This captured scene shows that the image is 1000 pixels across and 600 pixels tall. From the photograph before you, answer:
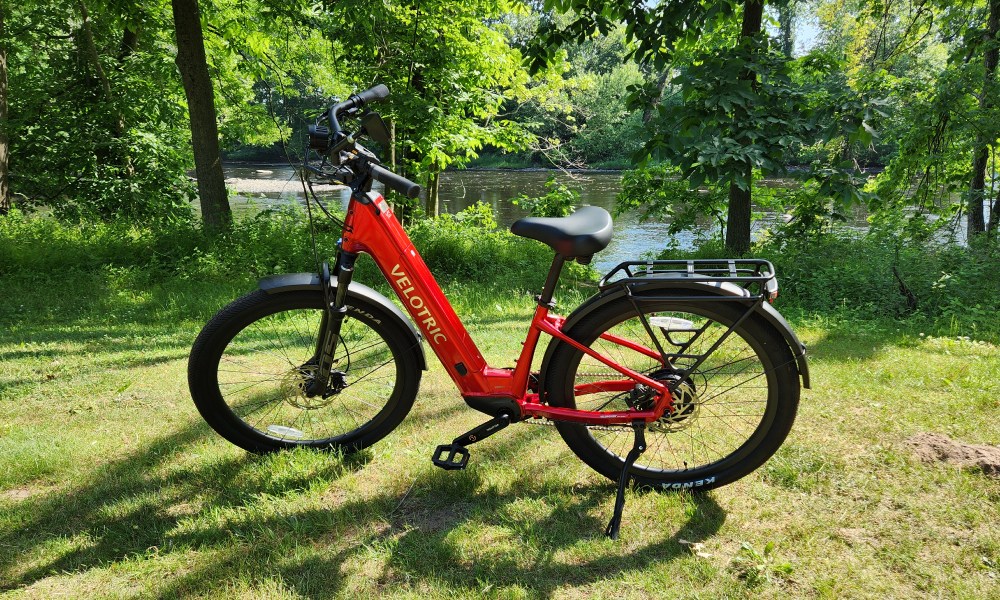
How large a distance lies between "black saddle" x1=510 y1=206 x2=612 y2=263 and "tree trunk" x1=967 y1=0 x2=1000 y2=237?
618cm

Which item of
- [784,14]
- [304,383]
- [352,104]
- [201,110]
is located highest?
[784,14]

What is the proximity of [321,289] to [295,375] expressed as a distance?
393 mm

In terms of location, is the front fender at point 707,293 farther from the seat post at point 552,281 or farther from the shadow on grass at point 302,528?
the shadow on grass at point 302,528

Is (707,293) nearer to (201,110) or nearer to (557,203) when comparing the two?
(557,203)

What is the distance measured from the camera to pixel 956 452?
245 centimetres

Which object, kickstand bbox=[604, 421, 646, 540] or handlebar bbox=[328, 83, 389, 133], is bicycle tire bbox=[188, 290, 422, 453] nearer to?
handlebar bbox=[328, 83, 389, 133]

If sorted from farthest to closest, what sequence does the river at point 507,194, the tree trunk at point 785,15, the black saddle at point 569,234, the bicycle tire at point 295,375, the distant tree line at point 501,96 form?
the river at point 507,194 → the tree trunk at point 785,15 → the distant tree line at point 501,96 → the bicycle tire at point 295,375 → the black saddle at point 569,234

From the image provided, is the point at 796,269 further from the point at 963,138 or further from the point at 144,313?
the point at 144,313

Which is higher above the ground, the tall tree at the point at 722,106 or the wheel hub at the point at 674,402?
the tall tree at the point at 722,106

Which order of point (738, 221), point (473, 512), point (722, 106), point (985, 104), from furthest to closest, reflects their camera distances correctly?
point (738, 221) → point (985, 104) → point (722, 106) → point (473, 512)

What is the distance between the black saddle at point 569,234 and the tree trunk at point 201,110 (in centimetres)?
573

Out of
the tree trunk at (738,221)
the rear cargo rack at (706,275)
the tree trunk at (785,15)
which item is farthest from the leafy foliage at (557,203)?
the rear cargo rack at (706,275)

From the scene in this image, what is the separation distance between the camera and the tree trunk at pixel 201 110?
636cm

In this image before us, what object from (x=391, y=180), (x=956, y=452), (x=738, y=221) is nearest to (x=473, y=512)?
(x=391, y=180)
